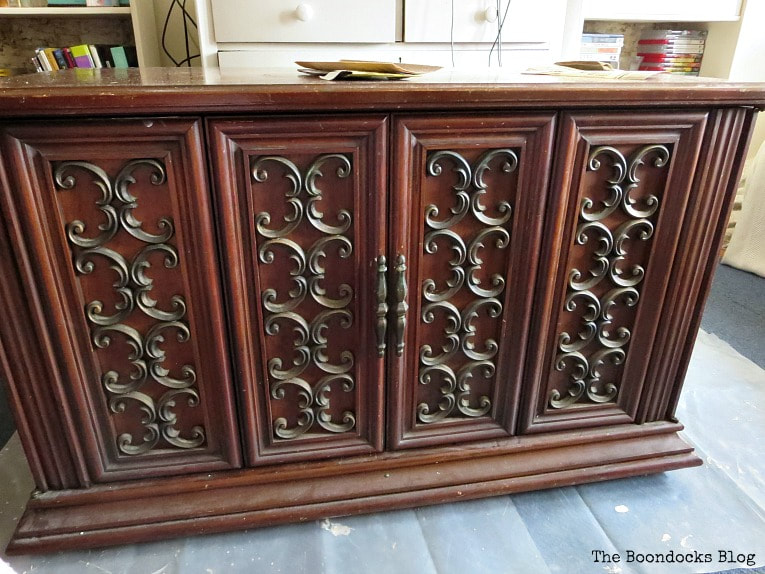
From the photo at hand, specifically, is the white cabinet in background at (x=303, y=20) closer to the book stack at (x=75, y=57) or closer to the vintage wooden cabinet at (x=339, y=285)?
the book stack at (x=75, y=57)

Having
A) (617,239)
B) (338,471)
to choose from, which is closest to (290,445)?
(338,471)

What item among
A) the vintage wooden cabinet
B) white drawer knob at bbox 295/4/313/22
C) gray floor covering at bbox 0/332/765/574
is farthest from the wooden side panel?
white drawer knob at bbox 295/4/313/22

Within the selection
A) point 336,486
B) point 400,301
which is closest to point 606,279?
point 400,301

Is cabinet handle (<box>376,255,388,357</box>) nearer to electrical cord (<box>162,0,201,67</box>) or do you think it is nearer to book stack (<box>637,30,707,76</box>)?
electrical cord (<box>162,0,201,67</box>)

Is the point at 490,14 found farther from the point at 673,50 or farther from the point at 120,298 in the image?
the point at 120,298

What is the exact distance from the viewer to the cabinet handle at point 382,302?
35.0 inches

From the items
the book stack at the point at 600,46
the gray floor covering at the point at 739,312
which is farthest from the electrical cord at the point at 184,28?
the gray floor covering at the point at 739,312

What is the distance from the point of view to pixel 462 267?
3.07ft

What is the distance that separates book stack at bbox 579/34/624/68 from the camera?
2.11m

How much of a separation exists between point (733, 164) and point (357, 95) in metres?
0.65

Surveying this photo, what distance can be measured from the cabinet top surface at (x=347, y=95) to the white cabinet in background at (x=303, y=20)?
0.96 meters

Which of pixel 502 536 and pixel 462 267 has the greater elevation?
pixel 462 267

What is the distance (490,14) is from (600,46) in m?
0.56

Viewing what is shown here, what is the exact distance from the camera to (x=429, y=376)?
1.01 meters
